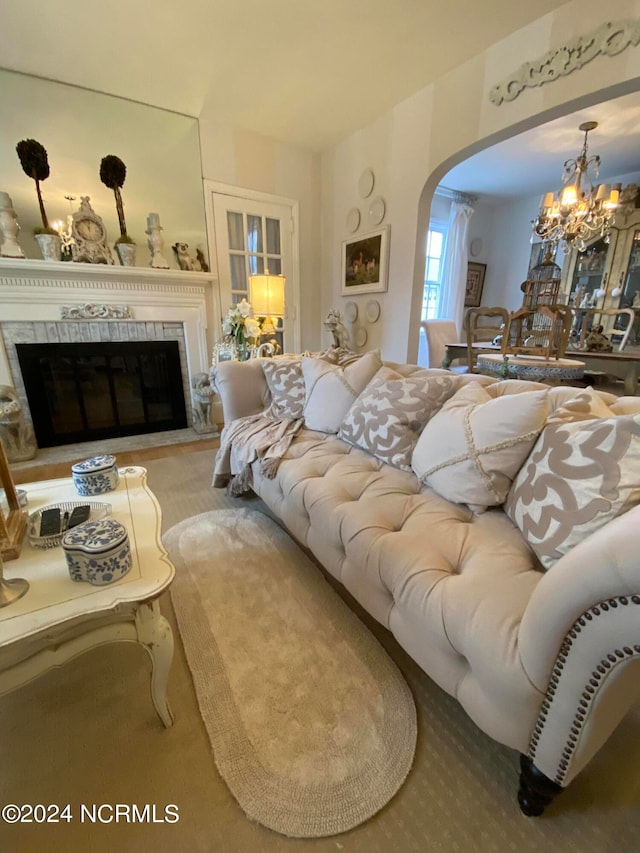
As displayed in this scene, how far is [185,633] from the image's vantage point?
1298 millimetres

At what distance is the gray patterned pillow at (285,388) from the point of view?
2.10 m

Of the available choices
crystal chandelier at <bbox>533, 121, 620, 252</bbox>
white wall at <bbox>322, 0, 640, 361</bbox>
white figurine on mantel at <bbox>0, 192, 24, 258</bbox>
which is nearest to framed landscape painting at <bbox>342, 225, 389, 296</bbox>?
white wall at <bbox>322, 0, 640, 361</bbox>

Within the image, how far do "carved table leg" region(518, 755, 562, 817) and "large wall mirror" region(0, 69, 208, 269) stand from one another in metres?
3.77

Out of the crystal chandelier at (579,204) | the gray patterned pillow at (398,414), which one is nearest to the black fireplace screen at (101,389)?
the gray patterned pillow at (398,414)

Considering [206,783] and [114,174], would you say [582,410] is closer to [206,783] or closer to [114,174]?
[206,783]

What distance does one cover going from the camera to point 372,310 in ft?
11.1

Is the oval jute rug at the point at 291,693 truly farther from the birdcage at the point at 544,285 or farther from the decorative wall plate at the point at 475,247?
the decorative wall plate at the point at 475,247

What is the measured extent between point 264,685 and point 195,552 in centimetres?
77

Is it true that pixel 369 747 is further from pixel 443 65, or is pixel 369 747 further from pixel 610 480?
pixel 443 65

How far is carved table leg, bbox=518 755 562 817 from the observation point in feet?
2.56

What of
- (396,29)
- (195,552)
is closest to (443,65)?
(396,29)

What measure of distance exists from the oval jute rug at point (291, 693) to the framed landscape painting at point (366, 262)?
259 centimetres

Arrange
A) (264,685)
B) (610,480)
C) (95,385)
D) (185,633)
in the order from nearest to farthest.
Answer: (610,480), (264,685), (185,633), (95,385)

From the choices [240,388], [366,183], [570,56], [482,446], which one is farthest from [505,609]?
[366,183]
